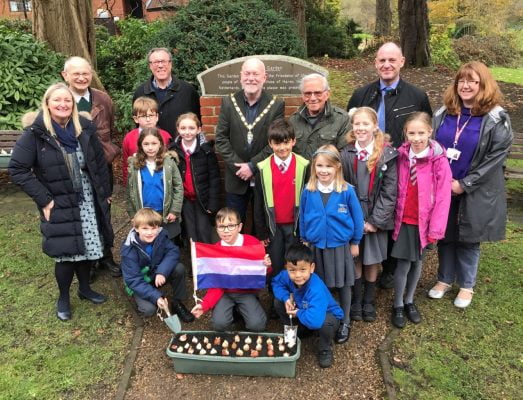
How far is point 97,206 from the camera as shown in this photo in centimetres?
396

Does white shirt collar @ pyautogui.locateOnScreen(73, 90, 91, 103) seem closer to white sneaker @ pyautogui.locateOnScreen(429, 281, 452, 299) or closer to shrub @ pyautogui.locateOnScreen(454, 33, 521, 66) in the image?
white sneaker @ pyautogui.locateOnScreen(429, 281, 452, 299)

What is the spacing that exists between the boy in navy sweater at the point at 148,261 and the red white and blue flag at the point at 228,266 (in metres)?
0.37

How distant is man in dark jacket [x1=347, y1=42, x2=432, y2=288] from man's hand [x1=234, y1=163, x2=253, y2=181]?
4.12 ft

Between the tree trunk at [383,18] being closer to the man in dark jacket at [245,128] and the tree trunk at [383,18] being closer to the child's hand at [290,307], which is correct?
the man in dark jacket at [245,128]

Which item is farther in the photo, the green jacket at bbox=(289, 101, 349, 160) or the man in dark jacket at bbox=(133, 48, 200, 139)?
the man in dark jacket at bbox=(133, 48, 200, 139)

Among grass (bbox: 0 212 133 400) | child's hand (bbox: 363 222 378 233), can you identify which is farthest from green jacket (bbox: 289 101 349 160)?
grass (bbox: 0 212 133 400)

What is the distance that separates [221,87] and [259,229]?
1698mm

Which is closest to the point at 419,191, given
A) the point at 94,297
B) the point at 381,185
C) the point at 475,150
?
the point at 381,185

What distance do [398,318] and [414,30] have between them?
12.4 m

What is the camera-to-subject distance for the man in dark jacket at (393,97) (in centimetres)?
394

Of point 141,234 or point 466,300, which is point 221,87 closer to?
point 141,234

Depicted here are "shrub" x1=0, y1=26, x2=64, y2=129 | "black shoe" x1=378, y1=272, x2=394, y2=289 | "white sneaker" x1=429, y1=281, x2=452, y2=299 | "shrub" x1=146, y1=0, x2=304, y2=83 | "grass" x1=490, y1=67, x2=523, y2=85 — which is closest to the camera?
"white sneaker" x1=429, y1=281, x2=452, y2=299

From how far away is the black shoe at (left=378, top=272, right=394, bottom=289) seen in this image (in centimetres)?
445

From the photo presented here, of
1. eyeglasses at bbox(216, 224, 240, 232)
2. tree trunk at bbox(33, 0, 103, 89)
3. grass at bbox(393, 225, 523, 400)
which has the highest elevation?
tree trunk at bbox(33, 0, 103, 89)
